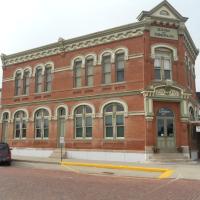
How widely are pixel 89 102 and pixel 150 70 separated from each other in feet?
18.7

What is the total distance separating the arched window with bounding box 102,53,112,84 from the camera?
24016mm

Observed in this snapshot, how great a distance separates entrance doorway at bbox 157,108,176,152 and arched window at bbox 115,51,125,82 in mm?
4231

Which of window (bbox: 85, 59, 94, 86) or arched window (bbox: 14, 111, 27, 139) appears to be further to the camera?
arched window (bbox: 14, 111, 27, 139)

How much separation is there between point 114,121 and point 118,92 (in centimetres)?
230

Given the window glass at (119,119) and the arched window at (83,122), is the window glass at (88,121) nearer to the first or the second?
the arched window at (83,122)

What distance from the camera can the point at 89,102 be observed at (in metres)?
24.2

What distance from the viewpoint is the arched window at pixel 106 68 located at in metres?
24.0

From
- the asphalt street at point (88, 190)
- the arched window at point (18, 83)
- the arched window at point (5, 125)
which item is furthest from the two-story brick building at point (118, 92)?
the asphalt street at point (88, 190)

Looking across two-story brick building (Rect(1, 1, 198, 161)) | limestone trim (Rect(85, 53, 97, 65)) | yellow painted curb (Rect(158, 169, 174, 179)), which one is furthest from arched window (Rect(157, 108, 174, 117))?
limestone trim (Rect(85, 53, 97, 65))

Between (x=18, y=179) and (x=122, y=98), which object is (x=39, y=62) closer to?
(x=122, y=98)

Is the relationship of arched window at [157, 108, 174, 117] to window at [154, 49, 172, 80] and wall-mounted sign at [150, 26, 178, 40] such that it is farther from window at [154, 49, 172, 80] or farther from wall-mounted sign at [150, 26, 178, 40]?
wall-mounted sign at [150, 26, 178, 40]

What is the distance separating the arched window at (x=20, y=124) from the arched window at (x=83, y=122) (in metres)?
6.12

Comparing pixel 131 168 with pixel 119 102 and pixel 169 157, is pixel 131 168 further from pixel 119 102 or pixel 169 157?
pixel 119 102

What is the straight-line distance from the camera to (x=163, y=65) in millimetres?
22672
